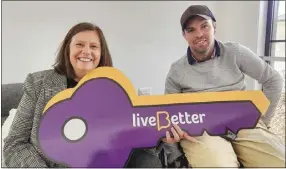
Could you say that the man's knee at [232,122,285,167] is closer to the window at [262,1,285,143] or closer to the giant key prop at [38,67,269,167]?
→ the giant key prop at [38,67,269,167]

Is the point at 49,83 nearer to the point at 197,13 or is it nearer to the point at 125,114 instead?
the point at 125,114

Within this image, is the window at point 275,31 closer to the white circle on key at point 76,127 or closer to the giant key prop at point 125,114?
the giant key prop at point 125,114

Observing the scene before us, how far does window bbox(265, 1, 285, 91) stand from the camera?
581mm

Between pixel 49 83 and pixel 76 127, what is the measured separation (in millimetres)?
142

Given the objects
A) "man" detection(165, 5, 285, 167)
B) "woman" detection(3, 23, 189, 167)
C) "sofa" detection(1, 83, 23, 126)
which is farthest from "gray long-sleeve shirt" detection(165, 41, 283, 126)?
"sofa" detection(1, 83, 23, 126)

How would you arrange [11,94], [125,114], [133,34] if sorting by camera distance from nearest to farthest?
[125,114], [133,34], [11,94]

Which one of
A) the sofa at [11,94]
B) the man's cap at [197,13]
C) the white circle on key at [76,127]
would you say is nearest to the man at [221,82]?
the man's cap at [197,13]

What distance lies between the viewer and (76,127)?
0.50 m

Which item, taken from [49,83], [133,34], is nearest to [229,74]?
[133,34]

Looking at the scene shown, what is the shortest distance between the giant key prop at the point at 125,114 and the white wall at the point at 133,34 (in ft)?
0.18

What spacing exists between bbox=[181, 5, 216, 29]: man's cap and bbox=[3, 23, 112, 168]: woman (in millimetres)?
184

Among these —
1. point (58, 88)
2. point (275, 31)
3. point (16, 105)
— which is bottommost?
point (16, 105)

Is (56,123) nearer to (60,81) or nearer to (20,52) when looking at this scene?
(60,81)

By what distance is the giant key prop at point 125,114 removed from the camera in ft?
1.63
